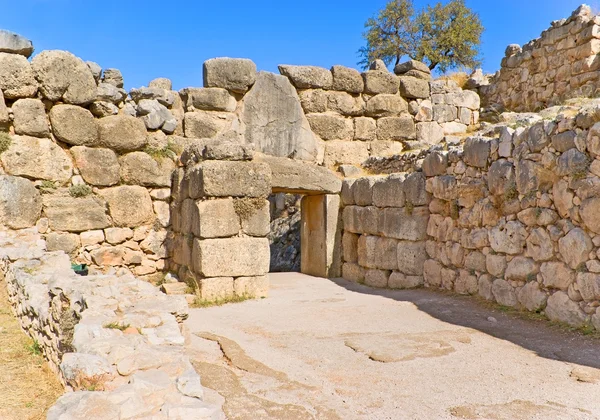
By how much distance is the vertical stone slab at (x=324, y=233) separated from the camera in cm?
972

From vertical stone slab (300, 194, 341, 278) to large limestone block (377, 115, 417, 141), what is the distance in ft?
6.99

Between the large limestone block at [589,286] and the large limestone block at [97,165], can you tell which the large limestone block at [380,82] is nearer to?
the large limestone block at [97,165]

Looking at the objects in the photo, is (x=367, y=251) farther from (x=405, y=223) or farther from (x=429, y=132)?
(x=429, y=132)

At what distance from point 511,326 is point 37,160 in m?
6.83

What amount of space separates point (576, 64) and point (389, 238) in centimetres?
592

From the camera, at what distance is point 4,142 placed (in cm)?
759

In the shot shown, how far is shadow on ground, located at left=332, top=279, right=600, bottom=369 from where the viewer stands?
466 centimetres

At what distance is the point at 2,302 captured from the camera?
251 inches

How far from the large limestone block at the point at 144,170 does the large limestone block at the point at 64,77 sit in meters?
1.09

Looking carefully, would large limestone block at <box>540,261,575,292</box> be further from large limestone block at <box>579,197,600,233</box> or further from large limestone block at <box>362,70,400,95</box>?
large limestone block at <box>362,70,400,95</box>

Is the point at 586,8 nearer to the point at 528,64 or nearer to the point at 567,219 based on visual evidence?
the point at 528,64

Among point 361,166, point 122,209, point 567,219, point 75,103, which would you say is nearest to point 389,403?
point 567,219

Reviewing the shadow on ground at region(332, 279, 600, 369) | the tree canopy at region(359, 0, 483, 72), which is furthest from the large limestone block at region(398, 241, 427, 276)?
the tree canopy at region(359, 0, 483, 72)

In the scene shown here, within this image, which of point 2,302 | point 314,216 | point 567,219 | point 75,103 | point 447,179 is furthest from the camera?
point 314,216
